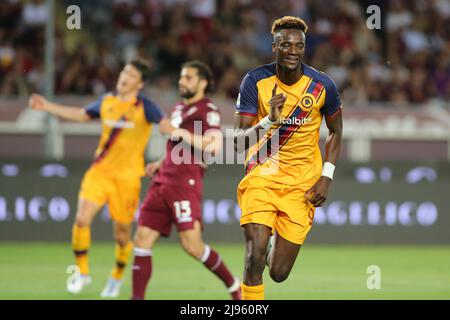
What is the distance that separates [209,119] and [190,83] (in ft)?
1.43

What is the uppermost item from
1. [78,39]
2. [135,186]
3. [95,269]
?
[78,39]

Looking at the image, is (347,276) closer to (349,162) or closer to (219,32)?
(349,162)

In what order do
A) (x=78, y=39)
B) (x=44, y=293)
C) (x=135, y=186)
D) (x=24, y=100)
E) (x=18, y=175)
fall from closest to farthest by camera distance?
(x=44, y=293) < (x=135, y=186) < (x=18, y=175) < (x=24, y=100) < (x=78, y=39)

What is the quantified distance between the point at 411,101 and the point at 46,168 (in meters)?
7.02

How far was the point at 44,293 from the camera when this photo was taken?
35.4 ft

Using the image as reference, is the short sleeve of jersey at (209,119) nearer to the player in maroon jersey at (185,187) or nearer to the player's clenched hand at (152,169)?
the player in maroon jersey at (185,187)

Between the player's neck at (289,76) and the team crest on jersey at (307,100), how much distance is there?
143mm

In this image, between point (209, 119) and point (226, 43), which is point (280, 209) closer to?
point (209, 119)

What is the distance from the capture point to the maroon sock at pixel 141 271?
9.95m

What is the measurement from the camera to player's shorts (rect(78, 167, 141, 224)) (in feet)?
37.4

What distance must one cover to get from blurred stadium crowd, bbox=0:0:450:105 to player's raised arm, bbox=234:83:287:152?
9.96 metres

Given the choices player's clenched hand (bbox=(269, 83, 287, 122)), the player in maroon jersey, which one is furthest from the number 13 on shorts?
player's clenched hand (bbox=(269, 83, 287, 122))

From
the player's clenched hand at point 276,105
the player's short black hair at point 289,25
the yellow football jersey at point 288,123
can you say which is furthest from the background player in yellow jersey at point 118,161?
the player's clenched hand at point 276,105
